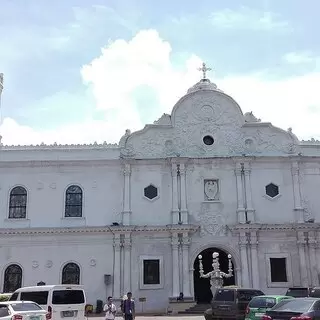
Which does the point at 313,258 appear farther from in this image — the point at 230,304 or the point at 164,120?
the point at 164,120

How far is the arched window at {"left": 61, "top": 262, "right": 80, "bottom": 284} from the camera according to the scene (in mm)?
30531

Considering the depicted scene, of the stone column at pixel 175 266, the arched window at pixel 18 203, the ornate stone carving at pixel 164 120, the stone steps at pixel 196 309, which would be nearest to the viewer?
the stone steps at pixel 196 309

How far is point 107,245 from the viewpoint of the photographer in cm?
3094

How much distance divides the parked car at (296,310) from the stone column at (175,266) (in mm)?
17385

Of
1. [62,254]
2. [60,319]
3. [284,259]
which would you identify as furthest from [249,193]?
[60,319]

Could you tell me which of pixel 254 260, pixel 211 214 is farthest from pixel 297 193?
pixel 211 214

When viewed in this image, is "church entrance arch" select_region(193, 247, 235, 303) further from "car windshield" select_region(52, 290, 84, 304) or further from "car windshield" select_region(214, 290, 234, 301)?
"car windshield" select_region(52, 290, 84, 304)

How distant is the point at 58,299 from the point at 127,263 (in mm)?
13022

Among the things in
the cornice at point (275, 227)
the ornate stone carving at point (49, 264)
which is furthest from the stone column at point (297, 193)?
the ornate stone carving at point (49, 264)

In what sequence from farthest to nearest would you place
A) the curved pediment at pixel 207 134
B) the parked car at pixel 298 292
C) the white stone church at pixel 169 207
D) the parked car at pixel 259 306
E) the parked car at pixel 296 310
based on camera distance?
the curved pediment at pixel 207 134 → the white stone church at pixel 169 207 → the parked car at pixel 298 292 → the parked car at pixel 259 306 → the parked car at pixel 296 310

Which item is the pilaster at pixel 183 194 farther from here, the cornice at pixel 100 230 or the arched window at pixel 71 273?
the arched window at pixel 71 273

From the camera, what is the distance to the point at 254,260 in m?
30.5

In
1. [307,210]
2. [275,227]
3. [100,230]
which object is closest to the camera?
[100,230]

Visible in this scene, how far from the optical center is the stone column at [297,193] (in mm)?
31391
